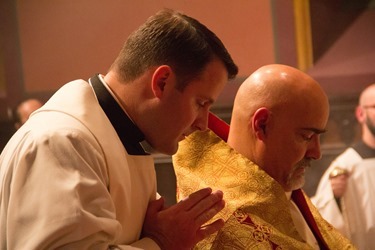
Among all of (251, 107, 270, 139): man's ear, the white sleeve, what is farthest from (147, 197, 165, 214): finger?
(251, 107, 270, 139): man's ear

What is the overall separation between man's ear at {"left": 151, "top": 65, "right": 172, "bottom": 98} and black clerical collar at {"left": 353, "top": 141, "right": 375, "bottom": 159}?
3.05 meters

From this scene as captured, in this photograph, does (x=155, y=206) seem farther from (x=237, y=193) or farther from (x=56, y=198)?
(x=237, y=193)

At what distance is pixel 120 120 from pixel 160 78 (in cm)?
15

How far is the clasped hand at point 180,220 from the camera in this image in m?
1.93

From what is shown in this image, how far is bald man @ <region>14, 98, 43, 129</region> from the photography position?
177 inches

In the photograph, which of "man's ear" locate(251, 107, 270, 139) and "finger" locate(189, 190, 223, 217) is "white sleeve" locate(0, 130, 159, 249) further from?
"man's ear" locate(251, 107, 270, 139)

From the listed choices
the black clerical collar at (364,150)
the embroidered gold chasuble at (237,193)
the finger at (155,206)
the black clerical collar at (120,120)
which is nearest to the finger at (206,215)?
the finger at (155,206)

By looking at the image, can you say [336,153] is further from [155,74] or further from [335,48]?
[155,74]

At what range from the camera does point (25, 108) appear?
4555 mm

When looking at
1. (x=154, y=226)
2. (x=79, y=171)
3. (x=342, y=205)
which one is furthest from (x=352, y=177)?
(x=79, y=171)

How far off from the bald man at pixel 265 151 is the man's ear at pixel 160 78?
28.3 inches

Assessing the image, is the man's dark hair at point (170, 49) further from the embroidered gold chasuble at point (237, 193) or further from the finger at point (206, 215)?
the embroidered gold chasuble at point (237, 193)

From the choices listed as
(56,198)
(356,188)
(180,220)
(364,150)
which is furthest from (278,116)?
(364,150)

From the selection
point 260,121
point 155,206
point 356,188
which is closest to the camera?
point 155,206
